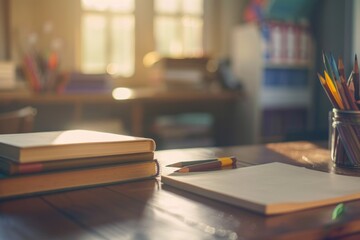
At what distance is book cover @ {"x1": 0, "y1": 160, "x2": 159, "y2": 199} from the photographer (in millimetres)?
782

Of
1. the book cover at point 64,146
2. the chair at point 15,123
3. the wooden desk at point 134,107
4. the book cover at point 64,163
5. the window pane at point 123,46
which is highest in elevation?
the window pane at point 123,46

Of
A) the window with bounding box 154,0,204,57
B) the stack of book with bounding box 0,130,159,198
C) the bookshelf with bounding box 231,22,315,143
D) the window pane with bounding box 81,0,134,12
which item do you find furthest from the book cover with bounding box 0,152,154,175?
the window with bounding box 154,0,204,57

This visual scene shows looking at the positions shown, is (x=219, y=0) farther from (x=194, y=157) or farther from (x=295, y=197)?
(x=295, y=197)

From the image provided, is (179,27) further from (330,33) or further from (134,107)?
(134,107)

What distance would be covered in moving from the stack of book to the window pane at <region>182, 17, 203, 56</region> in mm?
3878

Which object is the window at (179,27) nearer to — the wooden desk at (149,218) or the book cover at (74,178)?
the book cover at (74,178)

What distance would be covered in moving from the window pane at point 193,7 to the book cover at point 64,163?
394cm

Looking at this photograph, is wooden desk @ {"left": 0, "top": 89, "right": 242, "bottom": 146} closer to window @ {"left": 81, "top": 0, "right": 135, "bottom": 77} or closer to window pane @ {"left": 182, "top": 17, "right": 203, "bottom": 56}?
window @ {"left": 81, "top": 0, "right": 135, "bottom": 77}

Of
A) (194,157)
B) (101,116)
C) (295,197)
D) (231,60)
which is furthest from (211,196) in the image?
(231,60)

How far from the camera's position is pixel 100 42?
14.4ft

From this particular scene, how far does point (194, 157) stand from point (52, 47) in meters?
3.14

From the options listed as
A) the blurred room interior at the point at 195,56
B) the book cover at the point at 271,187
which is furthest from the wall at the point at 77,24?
the book cover at the point at 271,187

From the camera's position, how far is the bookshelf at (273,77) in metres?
4.30

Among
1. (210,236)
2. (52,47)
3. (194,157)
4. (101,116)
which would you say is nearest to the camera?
(210,236)
